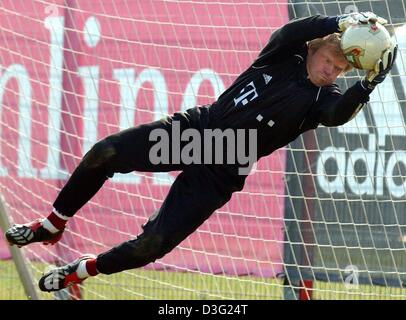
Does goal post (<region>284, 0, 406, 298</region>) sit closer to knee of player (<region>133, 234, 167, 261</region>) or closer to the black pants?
the black pants

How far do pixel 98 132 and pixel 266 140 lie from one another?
92.3 inches

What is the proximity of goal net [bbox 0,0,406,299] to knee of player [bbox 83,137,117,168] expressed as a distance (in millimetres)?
1798

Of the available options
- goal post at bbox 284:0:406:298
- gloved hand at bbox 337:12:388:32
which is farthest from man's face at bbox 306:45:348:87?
goal post at bbox 284:0:406:298

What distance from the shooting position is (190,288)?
802 cm

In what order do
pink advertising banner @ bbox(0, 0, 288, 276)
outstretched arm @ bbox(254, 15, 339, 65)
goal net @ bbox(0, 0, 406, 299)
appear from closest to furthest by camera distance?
outstretched arm @ bbox(254, 15, 339, 65) → goal net @ bbox(0, 0, 406, 299) → pink advertising banner @ bbox(0, 0, 288, 276)

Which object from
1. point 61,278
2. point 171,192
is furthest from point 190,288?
point 171,192

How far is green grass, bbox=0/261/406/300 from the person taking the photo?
7.44 m

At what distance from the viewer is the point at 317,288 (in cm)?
755

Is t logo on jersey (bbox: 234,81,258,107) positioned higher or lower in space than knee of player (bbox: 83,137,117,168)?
higher

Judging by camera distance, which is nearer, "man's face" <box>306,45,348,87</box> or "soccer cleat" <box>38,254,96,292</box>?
"man's face" <box>306,45,348,87</box>

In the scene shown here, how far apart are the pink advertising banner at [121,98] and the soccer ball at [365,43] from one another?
1843 millimetres

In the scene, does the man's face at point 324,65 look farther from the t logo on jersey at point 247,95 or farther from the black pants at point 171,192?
the black pants at point 171,192
